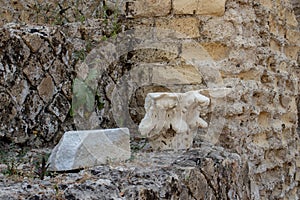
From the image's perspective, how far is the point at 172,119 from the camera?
1727 millimetres

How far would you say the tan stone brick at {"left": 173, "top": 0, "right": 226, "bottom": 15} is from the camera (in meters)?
2.05

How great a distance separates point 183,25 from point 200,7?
0.40ft

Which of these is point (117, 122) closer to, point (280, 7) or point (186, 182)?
point (186, 182)

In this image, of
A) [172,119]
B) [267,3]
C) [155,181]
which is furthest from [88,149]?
[267,3]

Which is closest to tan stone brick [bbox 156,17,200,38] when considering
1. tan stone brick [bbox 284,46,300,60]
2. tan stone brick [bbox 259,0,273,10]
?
tan stone brick [bbox 259,0,273,10]

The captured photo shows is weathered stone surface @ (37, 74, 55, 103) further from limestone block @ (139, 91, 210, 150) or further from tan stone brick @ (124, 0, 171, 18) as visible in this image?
tan stone brick @ (124, 0, 171, 18)

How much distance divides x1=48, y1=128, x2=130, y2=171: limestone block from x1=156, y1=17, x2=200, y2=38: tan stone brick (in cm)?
79

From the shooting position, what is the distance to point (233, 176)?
165cm

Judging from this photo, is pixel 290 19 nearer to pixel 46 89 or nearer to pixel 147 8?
pixel 147 8

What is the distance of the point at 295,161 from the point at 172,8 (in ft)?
4.03

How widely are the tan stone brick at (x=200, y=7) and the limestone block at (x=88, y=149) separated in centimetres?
85

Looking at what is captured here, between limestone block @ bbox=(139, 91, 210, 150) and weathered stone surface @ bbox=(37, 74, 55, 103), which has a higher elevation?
weathered stone surface @ bbox=(37, 74, 55, 103)

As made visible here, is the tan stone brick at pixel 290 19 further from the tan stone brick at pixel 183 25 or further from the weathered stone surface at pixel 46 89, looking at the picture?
the weathered stone surface at pixel 46 89

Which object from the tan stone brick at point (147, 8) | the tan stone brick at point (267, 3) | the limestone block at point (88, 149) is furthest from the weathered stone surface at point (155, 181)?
the tan stone brick at point (267, 3)
